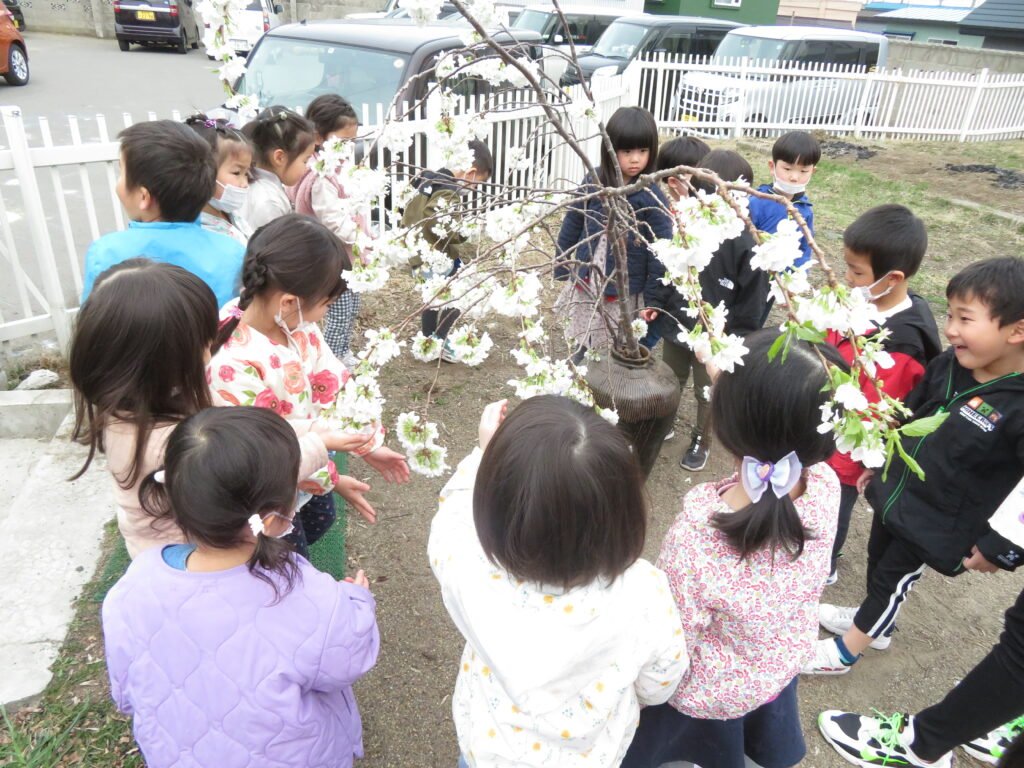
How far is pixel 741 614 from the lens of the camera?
59.8 inches

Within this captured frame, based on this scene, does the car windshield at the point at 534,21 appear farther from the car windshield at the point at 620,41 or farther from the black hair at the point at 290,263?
the black hair at the point at 290,263

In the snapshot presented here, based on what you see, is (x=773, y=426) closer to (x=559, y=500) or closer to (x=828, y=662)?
(x=559, y=500)

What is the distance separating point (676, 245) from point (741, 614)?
2.80ft

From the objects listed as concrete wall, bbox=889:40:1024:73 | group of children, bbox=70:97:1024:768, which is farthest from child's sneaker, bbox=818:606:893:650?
concrete wall, bbox=889:40:1024:73

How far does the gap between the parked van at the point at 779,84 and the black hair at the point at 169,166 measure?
416 inches

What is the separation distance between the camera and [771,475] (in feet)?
4.71

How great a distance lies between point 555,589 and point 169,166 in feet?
6.12

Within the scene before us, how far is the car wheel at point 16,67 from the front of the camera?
11539 millimetres

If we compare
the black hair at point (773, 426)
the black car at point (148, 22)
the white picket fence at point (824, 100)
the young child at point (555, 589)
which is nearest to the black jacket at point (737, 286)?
the black hair at point (773, 426)

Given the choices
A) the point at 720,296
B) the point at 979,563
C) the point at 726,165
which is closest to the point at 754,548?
the point at 979,563

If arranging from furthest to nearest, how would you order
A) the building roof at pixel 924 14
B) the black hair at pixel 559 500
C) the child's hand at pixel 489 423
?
the building roof at pixel 924 14 → the child's hand at pixel 489 423 → the black hair at pixel 559 500

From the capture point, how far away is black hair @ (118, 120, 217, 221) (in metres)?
2.19

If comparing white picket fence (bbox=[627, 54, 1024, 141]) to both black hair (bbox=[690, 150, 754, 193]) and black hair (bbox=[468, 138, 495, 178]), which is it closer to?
black hair (bbox=[468, 138, 495, 178])

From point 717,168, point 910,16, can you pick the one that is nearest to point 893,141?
point 717,168
